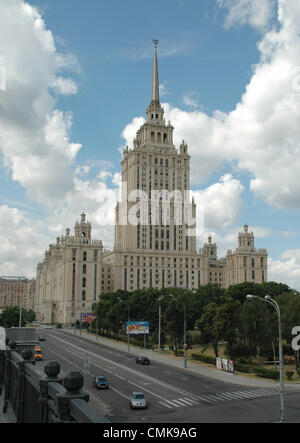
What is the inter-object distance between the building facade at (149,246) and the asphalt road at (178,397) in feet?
342

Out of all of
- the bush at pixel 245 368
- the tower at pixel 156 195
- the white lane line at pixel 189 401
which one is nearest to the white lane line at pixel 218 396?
the white lane line at pixel 189 401

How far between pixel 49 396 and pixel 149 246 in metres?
167

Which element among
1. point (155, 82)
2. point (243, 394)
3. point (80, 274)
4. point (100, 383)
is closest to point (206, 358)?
point (243, 394)

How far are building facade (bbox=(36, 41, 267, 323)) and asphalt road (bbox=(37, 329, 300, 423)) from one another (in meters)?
104

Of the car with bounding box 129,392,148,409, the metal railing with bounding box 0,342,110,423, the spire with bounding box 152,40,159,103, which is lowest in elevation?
the car with bounding box 129,392,148,409

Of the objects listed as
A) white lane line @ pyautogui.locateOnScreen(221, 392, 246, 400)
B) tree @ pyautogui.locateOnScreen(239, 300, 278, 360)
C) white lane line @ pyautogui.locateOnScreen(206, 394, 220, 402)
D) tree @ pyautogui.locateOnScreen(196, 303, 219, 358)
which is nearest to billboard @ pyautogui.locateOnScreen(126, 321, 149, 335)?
tree @ pyautogui.locateOnScreen(196, 303, 219, 358)

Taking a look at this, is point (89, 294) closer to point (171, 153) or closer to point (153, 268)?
point (153, 268)

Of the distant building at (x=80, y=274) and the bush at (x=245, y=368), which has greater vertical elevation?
the distant building at (x=80, y=274)

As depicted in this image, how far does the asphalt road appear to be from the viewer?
3014cm

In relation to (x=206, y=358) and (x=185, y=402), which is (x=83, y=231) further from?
(x=185, y=402)

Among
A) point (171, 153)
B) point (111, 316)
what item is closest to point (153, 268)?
point (171, 153)

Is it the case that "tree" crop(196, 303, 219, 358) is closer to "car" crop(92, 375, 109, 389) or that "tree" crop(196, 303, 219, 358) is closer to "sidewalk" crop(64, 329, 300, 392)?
"sidewalk" crop(64, 329, 300, 392)

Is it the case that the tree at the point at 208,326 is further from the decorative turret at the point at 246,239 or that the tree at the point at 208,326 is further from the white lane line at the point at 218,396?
the decorative turret at the point at 246,239

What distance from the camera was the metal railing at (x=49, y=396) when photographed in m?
7.36
